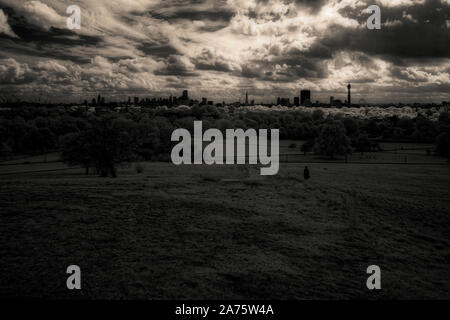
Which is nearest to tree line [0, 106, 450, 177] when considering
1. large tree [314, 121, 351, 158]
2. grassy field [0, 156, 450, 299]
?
large tree [314, 121, 351, 158]

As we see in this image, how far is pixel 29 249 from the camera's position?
34.5ft

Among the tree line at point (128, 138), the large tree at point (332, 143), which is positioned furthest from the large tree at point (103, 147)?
the large tree at point (332, 143)

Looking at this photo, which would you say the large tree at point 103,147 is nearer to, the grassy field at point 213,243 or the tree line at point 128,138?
the tree line at point 128,138

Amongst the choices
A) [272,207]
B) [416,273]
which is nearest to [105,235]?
[272,207]

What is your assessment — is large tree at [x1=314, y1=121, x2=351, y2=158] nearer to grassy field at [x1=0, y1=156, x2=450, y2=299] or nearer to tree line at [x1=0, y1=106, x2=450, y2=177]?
tree line at [x1=0, y1=106, x2=450, y2=177]

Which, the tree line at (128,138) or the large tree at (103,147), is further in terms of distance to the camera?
the tree line at (128,138)

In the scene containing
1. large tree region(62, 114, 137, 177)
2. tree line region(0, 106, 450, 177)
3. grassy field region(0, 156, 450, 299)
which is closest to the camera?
grassy field region(0, 156, 450, 299)

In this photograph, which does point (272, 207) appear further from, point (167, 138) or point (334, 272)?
point (167, 138)

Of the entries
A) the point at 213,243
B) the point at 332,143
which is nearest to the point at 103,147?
the point at 213,243

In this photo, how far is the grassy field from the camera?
28.7 feet

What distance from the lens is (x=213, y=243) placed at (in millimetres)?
11836

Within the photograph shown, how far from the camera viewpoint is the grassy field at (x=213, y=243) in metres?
8.75

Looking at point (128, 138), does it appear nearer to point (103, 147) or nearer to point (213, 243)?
point (103, 147)
